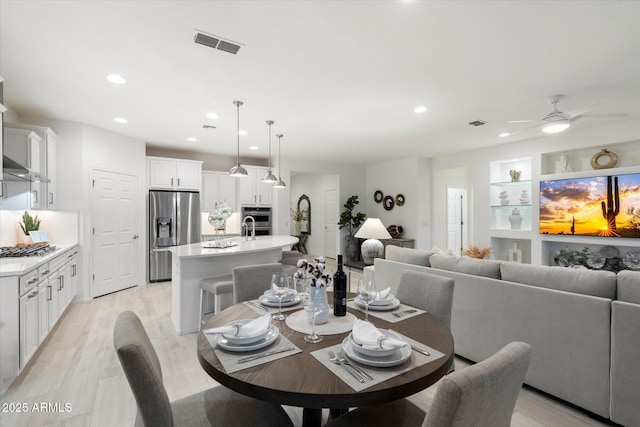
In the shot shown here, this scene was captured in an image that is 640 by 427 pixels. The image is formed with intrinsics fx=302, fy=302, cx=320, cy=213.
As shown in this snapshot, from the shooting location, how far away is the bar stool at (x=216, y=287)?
3094 millimetres

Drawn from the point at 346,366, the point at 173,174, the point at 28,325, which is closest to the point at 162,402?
the point at 346,366

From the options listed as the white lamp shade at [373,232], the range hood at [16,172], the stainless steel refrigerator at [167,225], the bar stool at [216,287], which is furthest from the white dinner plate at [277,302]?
the stainless steel refrigerator at [167,225]

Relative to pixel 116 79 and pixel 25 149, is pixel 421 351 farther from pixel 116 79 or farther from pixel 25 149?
pixel 25 149

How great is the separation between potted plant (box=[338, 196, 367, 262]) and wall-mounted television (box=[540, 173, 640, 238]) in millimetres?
3874

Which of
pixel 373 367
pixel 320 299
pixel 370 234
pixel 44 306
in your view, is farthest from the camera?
pixel 370 234

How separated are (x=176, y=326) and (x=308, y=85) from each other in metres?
3.07

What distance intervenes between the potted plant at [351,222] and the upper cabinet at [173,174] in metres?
3.59

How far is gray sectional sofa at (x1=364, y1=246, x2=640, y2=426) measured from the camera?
5.98 feet

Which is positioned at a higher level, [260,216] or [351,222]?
[260,216]

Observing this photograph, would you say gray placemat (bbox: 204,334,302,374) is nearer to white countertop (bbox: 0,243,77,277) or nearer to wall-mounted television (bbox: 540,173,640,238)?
white countertop (bbox: 0,243,77,277)

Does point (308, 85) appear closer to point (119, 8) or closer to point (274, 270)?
point (119, 8)

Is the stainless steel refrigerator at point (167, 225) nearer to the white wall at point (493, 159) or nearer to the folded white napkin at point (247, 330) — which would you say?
the folded white napkin at point (247, 330)

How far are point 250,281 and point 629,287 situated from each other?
2.47 m

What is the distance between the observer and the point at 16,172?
125 inches
